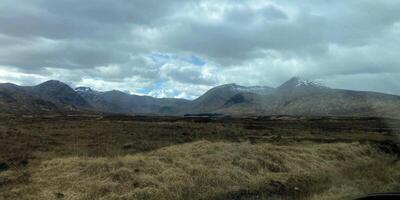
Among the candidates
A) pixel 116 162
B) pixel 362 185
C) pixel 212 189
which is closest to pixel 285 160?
pixel 362 185

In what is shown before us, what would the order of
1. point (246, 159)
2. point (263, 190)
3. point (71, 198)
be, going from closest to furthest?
point (71, 198) < point (263, 190) < point (246, 159)

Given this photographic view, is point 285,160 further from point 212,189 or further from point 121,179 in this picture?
point 121,179

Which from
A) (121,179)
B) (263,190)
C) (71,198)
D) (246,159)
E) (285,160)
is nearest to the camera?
(71,198)

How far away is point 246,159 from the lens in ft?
65.7

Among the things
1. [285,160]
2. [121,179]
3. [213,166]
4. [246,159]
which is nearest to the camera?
[121,179]

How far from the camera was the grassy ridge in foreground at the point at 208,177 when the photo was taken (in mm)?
14750

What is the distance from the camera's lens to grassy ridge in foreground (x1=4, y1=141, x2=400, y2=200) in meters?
14.8

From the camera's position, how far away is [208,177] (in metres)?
16.8

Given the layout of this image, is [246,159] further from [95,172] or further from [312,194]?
[95,172]

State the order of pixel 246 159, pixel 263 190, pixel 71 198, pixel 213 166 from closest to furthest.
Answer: pixel 71 198 < pixel 263 190 < pixel 213 166 < pixel 246 159

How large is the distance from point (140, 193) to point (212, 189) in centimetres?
279

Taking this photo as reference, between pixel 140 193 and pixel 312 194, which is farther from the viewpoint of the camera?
pixel 312 194

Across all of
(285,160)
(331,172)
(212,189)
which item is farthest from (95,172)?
(331,172)

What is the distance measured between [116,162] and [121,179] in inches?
84.2
